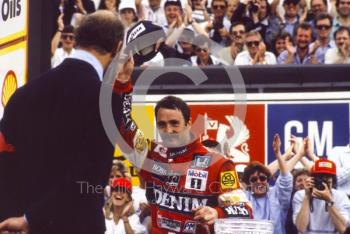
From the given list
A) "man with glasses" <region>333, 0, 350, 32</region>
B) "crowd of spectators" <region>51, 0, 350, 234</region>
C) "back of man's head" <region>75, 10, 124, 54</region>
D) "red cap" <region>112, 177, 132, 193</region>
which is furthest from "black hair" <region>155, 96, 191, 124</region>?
"man with glasses" <region>333, 0, 350, 32</region>

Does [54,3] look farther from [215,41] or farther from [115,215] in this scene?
[215,41]

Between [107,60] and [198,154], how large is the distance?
259cm

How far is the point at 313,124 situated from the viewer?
1178 cm

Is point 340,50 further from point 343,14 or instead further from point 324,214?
point 324,214

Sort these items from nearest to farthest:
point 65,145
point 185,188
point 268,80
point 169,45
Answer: point 65,145, point 185,188, point 268,80, point 169,45

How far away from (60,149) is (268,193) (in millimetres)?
6281

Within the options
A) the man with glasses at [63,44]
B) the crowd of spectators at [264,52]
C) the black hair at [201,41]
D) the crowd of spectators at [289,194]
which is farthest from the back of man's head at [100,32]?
the man with glasses at [63,44]

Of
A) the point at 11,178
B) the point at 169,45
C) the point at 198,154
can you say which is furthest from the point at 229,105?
the point at 11,178

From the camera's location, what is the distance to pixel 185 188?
7582mm

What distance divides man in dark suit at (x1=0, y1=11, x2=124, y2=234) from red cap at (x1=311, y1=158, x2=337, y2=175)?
19.3ft

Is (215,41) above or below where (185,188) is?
above

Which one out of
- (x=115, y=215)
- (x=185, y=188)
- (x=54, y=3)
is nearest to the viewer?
(x=54, y=3)

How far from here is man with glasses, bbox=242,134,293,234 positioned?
11.0m

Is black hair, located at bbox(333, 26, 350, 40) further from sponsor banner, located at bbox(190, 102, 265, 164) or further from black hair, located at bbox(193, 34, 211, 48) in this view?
black hair, located at bbox(193, 34, 211, 48)
